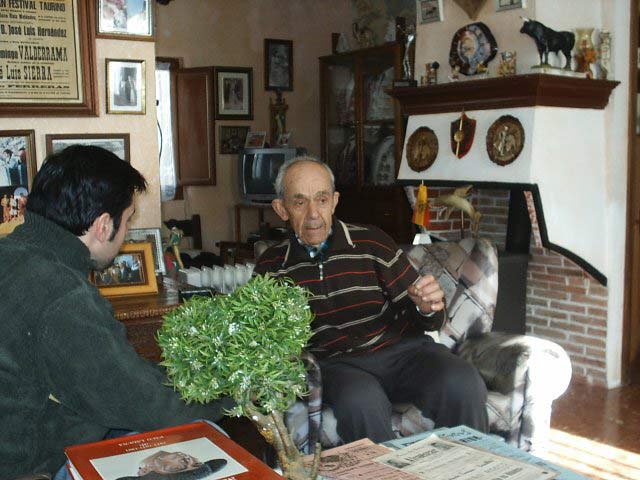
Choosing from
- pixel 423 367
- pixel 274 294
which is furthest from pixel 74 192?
pixel 423 367

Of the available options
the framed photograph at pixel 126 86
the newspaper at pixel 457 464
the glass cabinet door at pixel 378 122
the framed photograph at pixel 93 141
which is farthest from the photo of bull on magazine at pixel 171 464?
the glass cabinet door at pixel 378 122

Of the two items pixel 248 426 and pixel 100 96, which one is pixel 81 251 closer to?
pixel 248 426

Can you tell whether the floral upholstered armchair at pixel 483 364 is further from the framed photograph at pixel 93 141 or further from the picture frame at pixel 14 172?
the picture frame at pixel 14 172

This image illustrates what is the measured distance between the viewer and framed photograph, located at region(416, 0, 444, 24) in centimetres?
412

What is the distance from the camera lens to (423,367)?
2.39 meters

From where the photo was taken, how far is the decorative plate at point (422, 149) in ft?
13.4

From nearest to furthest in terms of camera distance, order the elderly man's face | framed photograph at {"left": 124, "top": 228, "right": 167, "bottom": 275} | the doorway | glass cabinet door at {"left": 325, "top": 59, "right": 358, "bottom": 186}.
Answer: the elderly man's face
framed photograph at {"left": 124, "top": 228, "right": 167, "bottom": 275}
the doorway
glass cabinet door at {"left": 325, "top": 59, "right": 358, "bottom": 186}

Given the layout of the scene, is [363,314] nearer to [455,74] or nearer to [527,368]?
[527,368]

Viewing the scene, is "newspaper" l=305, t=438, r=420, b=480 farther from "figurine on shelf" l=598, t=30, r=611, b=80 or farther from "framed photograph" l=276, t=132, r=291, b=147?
"framed photograph" l=276, t=132, r=291, b=147

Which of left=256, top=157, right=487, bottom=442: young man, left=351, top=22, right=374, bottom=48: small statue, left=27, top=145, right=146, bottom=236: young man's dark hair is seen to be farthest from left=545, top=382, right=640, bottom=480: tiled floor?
left=351, top=22, right=374, bottom=48: small statue

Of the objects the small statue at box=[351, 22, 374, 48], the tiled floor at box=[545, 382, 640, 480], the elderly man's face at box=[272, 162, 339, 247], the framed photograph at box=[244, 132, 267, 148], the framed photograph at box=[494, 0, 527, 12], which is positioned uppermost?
the small statue at box=[351, 22, 374, 48]

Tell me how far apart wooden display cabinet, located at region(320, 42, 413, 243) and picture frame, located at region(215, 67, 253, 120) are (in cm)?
72

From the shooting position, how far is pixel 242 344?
1.08 meters

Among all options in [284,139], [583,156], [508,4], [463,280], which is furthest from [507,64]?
[284,139]
